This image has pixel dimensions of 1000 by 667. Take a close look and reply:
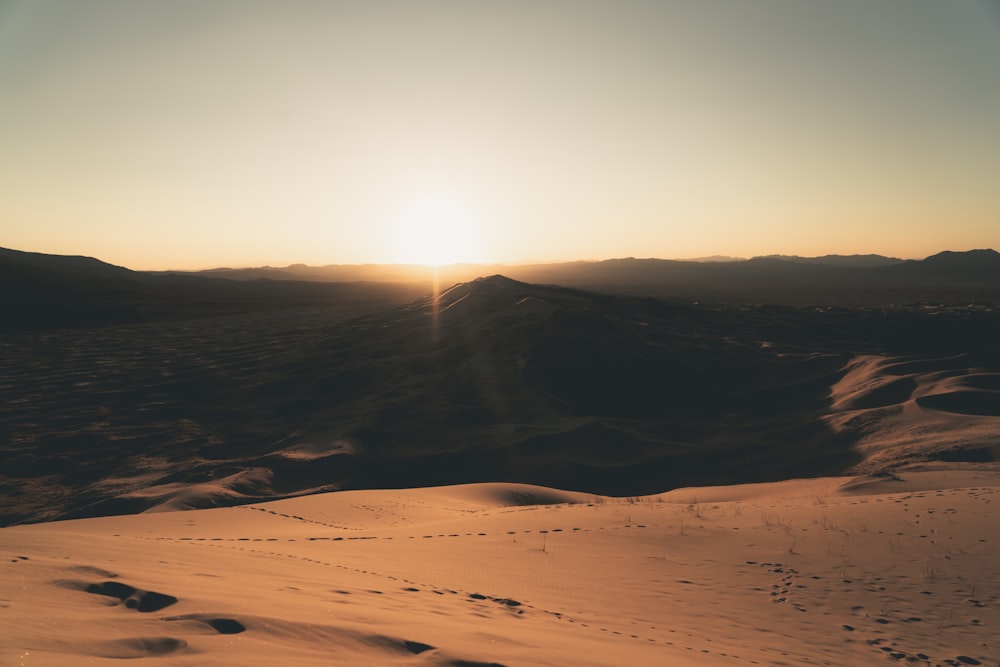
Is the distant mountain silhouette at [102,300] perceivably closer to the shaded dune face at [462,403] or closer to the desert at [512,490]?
the desert at [512,490]

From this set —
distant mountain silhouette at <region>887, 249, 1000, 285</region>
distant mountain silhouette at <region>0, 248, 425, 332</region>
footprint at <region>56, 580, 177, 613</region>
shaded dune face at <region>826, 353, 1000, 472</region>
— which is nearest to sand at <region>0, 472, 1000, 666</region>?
footprint at <region>56, 580, 177, 613</region>

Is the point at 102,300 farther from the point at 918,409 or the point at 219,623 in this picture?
the point at 219,623

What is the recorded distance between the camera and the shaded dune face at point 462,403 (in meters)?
11.9

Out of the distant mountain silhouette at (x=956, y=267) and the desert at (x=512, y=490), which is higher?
the distant mountain silhouette at (x=956, y=267)

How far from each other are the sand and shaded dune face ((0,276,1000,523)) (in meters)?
3.30

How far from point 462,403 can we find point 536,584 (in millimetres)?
10517

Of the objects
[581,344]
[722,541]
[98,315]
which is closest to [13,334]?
[98,315]

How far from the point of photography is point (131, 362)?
2198cm

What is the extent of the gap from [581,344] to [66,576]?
15463 mm

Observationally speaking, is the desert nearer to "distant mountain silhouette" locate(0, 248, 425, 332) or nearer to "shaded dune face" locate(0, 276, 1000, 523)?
"shaded dune face" locate(0, 276, 1000, 523)

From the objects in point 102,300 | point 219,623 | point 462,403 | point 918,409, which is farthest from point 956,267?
point 219,623

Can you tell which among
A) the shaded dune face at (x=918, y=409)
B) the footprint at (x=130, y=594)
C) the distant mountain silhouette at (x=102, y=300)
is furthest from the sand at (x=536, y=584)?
the distant mountain silhouette at (x=102, y=300)

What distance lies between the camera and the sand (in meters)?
3.40

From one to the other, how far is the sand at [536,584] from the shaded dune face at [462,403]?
130 inches
